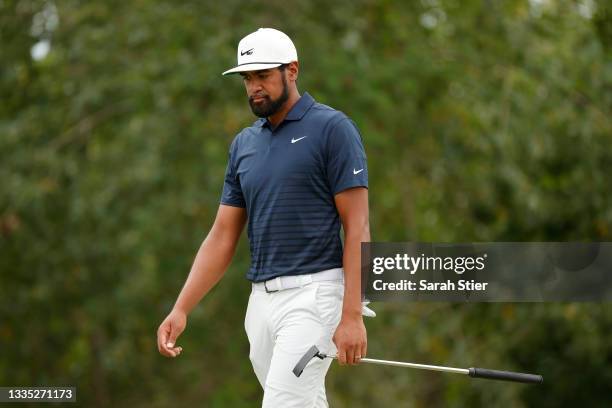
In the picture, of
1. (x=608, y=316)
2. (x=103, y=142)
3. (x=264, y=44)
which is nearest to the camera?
(x=264, y=44)

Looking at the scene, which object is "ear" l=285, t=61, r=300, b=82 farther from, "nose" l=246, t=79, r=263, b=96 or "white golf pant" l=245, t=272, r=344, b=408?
"white golf pant" l=245, t=272, r=344, b=408

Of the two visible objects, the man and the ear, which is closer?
the man

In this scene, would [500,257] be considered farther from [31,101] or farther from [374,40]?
[31,101]

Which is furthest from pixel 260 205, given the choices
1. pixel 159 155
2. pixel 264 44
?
pixel 159 155

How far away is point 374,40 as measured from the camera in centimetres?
1265

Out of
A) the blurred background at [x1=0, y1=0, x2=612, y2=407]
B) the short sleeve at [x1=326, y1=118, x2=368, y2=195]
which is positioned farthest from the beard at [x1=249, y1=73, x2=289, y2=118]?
the blurred background at [x1=0, y1=0, x2=612, y2=407]

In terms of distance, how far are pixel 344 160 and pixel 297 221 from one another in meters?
0.28

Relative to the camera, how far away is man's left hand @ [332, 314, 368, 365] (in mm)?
4301

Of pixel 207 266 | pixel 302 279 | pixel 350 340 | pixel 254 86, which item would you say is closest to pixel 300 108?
pixel 254 86

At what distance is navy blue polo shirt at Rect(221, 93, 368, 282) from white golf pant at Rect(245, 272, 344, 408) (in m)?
0.09

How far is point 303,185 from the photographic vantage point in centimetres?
451

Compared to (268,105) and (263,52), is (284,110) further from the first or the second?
(263,52)

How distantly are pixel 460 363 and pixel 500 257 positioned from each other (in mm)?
5736

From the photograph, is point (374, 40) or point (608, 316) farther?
point (374, 40)
